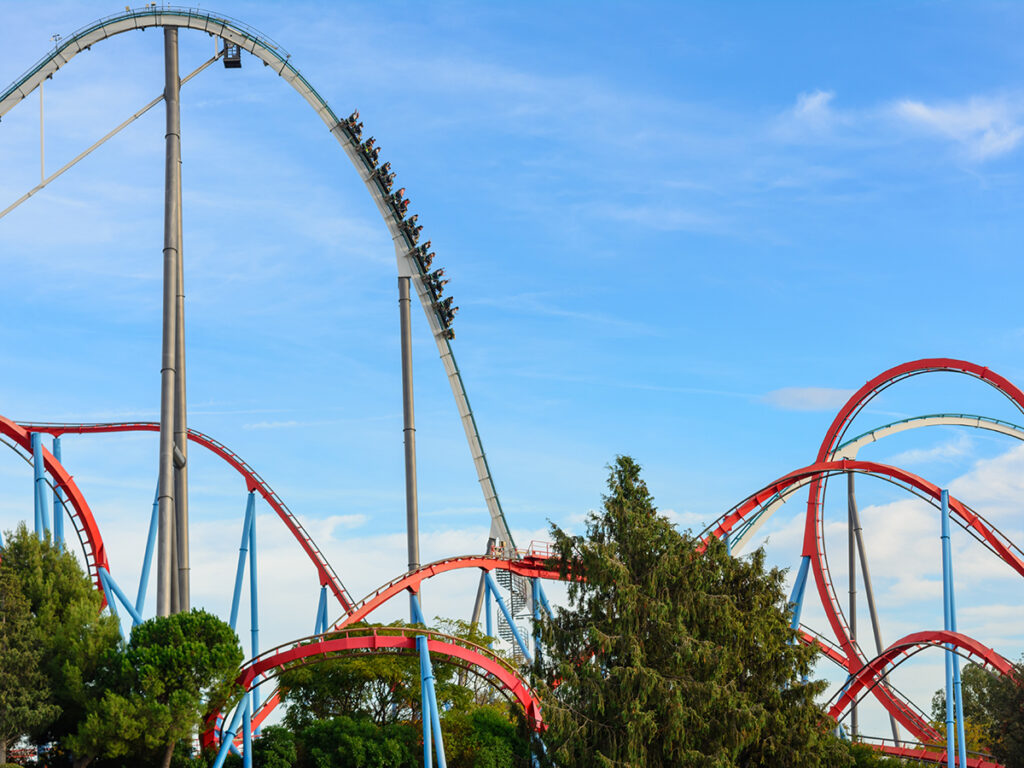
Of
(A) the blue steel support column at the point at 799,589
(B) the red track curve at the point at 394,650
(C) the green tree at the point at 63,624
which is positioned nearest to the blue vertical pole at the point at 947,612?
(A) the blue steel support column at the point at 799,589

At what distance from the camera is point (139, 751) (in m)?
22.2

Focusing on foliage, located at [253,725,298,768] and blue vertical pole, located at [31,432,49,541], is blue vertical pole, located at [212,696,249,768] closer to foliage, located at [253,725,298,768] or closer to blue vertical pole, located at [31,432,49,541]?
foliage, located at [253,725,298,768]

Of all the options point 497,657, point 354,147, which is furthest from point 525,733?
point 354,147

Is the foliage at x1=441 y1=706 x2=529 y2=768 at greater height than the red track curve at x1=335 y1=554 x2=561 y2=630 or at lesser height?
lesser

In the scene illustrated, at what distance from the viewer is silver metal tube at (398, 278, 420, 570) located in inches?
1136

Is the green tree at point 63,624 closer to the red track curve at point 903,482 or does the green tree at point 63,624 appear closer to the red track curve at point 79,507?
the red track curve at point 79,507


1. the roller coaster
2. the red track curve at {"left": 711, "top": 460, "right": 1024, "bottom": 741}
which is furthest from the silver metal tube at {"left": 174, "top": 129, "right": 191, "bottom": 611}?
the red track curve at {"left": 711, "top": 460, "right": 1024, "bottom": 741}

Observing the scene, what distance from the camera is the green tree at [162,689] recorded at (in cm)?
2162

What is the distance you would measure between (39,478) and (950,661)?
19.5 m

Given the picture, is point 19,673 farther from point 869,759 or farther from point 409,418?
point 869,759

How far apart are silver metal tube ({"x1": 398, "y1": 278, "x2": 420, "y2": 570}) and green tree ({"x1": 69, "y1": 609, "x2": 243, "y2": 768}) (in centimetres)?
662

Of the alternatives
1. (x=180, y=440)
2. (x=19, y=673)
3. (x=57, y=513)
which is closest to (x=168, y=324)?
(x=180, y=440)

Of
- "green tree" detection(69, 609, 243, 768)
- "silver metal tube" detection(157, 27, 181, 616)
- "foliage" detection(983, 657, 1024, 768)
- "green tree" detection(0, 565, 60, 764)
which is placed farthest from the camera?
"foliage" detection(983, 657, 1024, 768)

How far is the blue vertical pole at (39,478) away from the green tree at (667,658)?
36.7 feet
